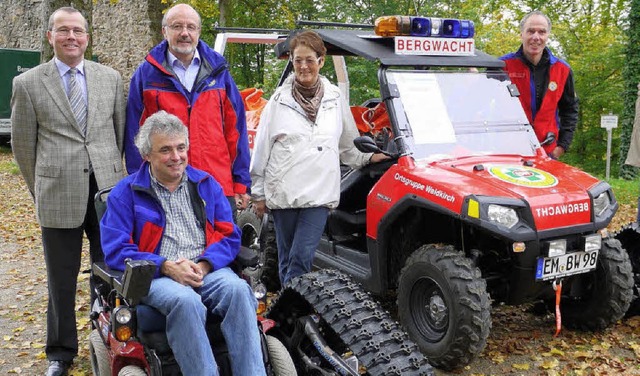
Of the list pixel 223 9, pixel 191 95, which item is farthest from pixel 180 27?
pixel 223 9

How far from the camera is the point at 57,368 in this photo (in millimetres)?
4129

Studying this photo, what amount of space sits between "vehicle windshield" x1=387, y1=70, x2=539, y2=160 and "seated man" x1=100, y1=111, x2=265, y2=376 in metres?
1.81

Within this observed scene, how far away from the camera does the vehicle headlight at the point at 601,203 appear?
4303 millimetres

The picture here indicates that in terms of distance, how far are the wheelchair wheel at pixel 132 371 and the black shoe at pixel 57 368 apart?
1.32 metres

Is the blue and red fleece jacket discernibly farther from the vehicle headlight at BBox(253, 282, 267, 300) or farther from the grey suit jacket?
the grey suit jacket

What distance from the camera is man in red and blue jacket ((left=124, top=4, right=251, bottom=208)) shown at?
12.9ft

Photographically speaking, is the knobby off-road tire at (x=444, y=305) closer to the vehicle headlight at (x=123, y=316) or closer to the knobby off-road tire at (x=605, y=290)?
the knobby off-road tire at (x=605, y=290)

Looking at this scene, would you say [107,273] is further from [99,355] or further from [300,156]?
[300,156]

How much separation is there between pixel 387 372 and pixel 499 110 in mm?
3075

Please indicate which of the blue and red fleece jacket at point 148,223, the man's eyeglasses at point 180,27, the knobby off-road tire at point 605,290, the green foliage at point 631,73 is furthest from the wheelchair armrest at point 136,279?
the green foliage at point 631,73

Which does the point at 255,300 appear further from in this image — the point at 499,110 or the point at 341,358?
the point at 499,110

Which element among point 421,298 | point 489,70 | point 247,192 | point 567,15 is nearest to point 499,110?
point 489,70

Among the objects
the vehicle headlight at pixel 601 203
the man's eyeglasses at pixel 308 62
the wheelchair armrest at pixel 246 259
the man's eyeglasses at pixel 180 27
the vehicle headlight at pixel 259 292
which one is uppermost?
the man's eyeglasses at pixel 180 27

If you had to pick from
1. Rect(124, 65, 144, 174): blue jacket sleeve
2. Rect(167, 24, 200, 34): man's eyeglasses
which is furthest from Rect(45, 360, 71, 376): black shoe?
Rect(167, 24, 200, 34): man's eyeglasses
